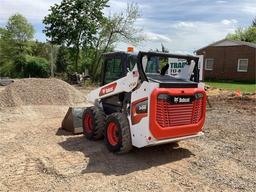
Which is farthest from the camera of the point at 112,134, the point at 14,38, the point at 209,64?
the point at 14,38

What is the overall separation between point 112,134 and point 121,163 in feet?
2.64

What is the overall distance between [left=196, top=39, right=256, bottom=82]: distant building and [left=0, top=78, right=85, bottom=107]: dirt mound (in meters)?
21.3

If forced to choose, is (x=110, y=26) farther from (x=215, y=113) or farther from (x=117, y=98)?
(x=117, y=98)

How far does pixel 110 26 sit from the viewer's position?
2639 cm

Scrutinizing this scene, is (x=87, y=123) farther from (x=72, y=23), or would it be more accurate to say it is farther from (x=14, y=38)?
(x=14, y=38)

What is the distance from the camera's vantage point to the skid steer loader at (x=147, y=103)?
5719mm

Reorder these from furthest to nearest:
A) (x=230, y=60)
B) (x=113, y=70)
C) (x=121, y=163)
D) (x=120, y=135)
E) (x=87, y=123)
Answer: (x=230, y=60) < (x=87, y=123) < (x=113, y=70) < (x=120, y=135) < (x=121, y=163)

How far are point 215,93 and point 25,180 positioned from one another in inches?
558

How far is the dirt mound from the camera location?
11.9 m

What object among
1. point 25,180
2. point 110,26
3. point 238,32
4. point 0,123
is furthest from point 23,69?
point 238,32

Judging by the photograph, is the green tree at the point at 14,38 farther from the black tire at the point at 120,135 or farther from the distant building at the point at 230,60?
the black tire at the point at 120,135

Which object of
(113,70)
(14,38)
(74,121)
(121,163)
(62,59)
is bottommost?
(121,163)

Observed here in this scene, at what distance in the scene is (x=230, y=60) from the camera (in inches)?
1242

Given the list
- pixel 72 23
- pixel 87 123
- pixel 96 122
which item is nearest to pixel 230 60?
pixel 72 23
